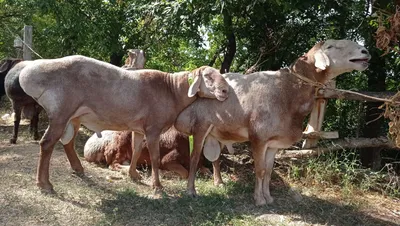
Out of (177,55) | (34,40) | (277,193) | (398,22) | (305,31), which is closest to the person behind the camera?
(398,22)

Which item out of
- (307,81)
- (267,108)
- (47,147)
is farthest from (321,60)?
(47,147)

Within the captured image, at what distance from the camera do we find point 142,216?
5023 mm

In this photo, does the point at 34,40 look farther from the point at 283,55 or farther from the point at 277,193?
the point at 277,193

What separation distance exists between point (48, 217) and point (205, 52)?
737 cm

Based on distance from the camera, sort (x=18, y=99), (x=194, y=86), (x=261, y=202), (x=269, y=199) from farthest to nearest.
Answer: (x=18, y=99)
(x=194, y=86)
(x=269, y=199)
(x=261, y=202)

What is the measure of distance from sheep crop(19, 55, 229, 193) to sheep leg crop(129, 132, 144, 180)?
754 millimetres

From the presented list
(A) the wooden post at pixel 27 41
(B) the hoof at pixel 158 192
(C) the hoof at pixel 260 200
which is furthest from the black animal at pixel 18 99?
(C) the hoof at pixel 260 200

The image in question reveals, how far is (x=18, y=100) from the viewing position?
7949 mm

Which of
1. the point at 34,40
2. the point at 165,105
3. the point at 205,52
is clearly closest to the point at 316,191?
the point at 165,105

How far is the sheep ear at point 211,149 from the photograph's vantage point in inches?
246

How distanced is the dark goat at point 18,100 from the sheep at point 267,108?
3.37 metres

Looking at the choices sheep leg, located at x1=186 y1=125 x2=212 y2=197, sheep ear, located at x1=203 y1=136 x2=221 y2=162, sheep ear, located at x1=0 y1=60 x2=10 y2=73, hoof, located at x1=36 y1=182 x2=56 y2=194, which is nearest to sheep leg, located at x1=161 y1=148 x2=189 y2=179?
sheep ear, located at x1=203 y1=136 x2=221 y2=162

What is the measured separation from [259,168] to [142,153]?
2125 mm

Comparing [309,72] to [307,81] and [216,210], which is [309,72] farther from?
[216,210]
